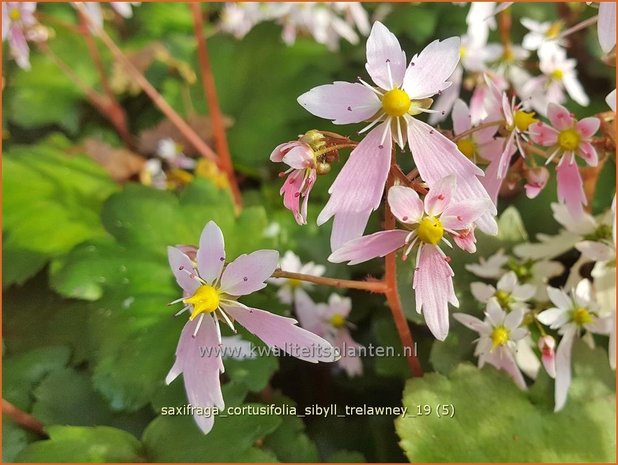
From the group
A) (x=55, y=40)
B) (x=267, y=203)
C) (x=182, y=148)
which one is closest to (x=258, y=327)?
(x=267, y=203)

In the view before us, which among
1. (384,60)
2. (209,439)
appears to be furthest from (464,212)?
(209,439)

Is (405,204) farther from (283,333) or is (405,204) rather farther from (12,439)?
(12,439)

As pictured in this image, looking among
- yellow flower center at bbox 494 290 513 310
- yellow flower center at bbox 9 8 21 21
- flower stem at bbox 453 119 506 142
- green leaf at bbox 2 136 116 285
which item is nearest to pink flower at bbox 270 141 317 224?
flower stem at bbox 453 119 506 142

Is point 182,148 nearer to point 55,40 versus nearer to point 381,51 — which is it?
point 55,40

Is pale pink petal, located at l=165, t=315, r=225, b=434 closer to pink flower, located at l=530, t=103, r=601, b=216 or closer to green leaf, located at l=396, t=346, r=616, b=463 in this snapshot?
green leaf, located at l=396, t=346, r=616, b=463

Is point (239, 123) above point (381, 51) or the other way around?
above

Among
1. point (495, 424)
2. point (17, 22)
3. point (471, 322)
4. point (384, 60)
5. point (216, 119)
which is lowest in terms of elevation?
point (495, 424)
